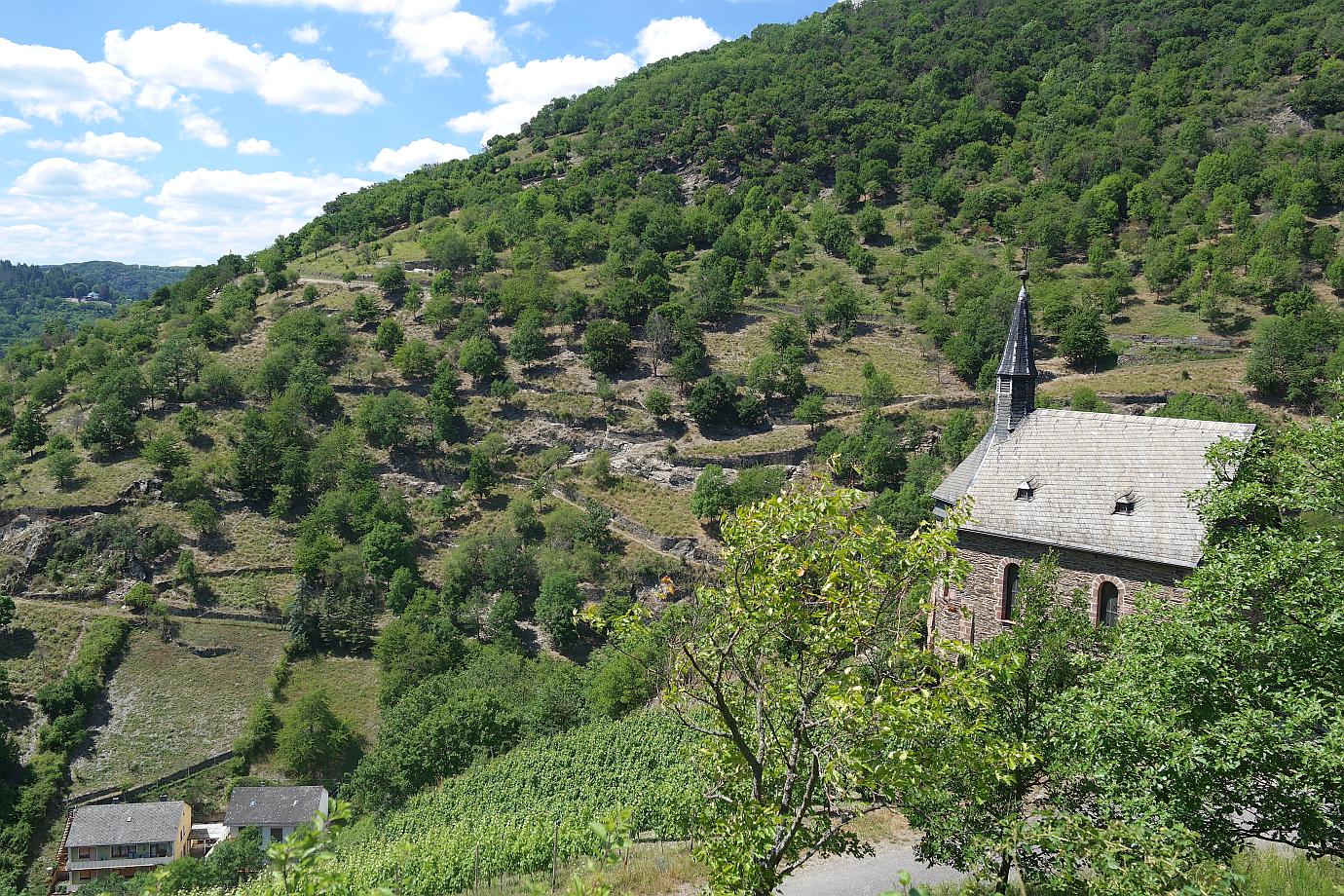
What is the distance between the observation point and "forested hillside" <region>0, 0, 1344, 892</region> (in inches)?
1769

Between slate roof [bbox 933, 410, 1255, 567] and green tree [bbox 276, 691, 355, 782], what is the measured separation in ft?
128

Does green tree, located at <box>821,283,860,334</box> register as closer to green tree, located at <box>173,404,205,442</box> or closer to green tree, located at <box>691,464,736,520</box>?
green tree, located at <box>691,464,736,520</box>

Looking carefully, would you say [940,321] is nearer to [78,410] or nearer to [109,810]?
[109,810]

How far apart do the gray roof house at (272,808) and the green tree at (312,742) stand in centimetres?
118

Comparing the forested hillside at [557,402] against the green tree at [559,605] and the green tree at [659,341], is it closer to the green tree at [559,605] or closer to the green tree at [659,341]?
the green tree at [559,605]

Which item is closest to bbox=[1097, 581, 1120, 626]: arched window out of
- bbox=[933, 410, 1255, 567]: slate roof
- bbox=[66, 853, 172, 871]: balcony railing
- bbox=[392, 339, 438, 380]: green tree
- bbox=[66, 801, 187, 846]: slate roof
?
bbox=[933, 410, 1255, 567]: slate roof

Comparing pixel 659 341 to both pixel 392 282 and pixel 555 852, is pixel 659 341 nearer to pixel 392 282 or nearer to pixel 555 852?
pixel 392 282

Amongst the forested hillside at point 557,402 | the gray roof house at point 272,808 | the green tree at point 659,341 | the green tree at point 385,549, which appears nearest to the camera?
the gray roof house at point 272,808

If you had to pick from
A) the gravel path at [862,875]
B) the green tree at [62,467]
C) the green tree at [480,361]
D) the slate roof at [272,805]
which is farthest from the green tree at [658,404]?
the gravel path at [862,875]

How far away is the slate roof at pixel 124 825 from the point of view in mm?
40906

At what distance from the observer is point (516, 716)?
39.0 m

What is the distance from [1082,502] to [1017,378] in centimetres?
644

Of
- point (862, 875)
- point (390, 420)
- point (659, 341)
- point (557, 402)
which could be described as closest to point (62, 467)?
point (390, 420)

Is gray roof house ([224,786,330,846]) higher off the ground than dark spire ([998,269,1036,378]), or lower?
lower
